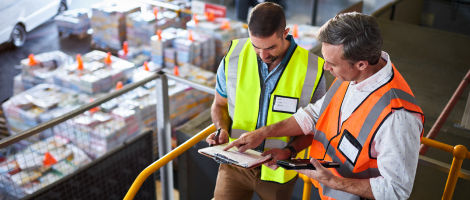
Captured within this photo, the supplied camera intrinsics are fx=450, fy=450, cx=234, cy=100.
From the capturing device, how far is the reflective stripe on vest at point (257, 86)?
2209mm

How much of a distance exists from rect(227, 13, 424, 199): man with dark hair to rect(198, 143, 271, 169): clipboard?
0.28m

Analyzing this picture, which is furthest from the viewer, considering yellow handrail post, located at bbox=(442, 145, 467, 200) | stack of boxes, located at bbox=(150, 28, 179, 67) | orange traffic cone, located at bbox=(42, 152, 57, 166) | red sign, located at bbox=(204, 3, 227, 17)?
red sign, located at bbox=(204, 3, 227, 17)

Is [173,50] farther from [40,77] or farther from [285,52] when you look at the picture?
[285,52]

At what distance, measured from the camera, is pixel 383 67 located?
1704 mm

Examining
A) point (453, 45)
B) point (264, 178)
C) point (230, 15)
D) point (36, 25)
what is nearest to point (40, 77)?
point (36, 25)

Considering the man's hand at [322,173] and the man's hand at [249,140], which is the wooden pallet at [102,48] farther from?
the man's hand at [322,173]

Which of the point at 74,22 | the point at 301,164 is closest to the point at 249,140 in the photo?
the point at 301,164

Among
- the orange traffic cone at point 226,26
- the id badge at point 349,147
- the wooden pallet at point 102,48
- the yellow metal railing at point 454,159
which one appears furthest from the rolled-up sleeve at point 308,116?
the wooden pallet at point 102,48

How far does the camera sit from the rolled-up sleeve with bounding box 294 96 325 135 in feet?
6.91

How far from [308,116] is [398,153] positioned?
2.00 feet

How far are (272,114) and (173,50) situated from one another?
3.84 metres

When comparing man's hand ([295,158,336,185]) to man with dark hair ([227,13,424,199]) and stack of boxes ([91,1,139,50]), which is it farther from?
stack of boxes ([91,1,139,50])

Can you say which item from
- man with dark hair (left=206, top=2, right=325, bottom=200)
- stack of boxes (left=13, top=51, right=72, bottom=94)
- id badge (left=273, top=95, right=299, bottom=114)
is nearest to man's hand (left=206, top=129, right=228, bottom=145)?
man with dark hair (left=206, top=2, right=325, bottom=200)

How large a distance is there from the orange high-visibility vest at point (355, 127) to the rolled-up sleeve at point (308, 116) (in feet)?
0.33
